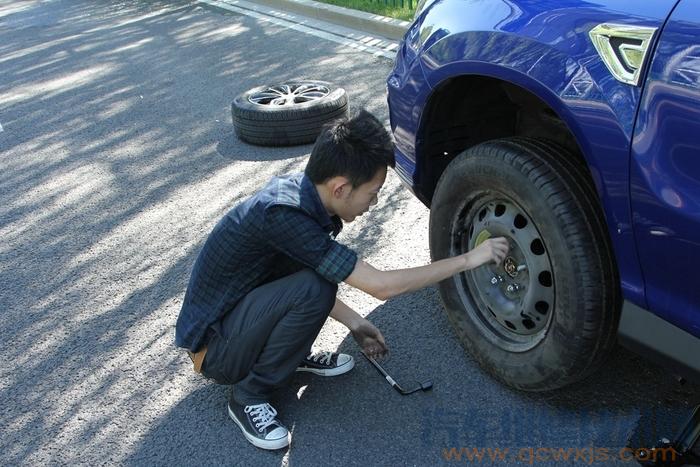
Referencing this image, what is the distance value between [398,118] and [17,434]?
1.85 meters

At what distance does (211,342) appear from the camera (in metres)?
2.45

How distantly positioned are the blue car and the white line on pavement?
425cm

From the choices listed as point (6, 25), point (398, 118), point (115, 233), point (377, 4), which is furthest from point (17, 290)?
point (6, 25)

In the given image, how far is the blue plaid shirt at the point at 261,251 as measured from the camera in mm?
2182

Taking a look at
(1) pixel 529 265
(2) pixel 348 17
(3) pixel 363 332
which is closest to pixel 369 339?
(3) pixel 363 332

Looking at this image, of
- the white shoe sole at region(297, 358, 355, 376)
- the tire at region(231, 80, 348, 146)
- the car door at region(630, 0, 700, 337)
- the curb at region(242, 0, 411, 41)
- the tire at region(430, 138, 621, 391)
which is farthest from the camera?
the curb at region(242, 0, 411, 41)

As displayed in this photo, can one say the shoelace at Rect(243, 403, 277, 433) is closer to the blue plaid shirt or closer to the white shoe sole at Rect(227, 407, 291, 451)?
the white shoe sole at Rect(227, 407, 291, 451)

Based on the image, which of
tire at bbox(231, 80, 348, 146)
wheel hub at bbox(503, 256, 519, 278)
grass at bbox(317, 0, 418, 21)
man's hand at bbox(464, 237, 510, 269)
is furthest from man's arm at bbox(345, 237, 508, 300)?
grass at bbox(317, 0, 418, 21)

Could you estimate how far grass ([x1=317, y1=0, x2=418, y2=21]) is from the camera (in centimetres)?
809

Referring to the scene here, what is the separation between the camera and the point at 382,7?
339 inches

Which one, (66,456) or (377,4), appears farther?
(377,4)

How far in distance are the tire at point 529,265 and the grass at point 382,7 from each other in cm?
572

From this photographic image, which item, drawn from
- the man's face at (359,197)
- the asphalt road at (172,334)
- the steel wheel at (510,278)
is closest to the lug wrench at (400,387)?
the asphalt road at (172,334)

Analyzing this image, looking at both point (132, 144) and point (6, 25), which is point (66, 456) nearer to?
point (132, 144)
